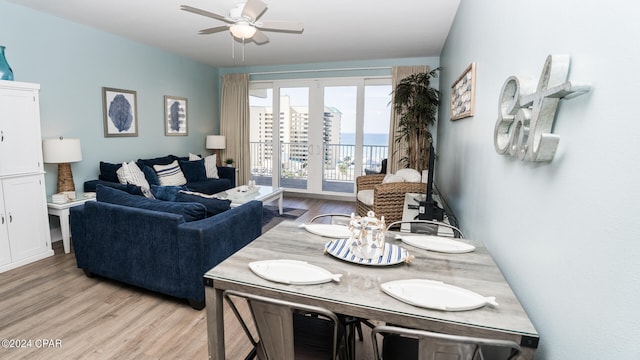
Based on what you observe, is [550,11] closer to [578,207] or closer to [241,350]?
[578,207]

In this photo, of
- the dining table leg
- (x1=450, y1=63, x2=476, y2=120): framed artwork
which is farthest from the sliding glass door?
the dining table leg

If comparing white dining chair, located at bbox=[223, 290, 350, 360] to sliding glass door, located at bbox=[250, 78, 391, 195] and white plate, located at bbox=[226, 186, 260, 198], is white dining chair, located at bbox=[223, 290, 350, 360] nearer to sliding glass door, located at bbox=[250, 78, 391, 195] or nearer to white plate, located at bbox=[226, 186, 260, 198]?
white plate, located at bbox=[226, 186, 260, 198]

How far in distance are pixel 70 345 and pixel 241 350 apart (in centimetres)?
105

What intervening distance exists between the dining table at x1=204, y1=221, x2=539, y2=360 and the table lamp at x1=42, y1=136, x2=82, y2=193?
319 centimetres

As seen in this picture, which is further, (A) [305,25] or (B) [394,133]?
(B) [394,133]

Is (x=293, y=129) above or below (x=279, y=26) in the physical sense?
below

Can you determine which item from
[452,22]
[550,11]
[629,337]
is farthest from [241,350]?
[452,22]

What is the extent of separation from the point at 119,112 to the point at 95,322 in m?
3.37

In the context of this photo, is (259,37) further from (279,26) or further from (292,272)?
(292,272)

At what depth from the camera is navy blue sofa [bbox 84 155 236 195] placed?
13.5 feet

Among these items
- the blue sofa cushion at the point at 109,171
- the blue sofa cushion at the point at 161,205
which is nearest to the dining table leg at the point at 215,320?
the blue sofa cushion at the point at 161,205

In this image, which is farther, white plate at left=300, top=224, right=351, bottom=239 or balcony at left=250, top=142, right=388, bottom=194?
balcony at left=250, top=142, right=388, bottom=194

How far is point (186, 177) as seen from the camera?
532cm

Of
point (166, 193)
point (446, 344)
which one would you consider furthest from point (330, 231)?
point (166, 193)
